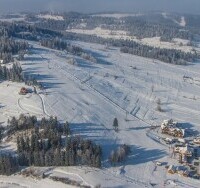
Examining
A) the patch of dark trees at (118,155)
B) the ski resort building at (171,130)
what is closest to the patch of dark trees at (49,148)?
the patch of dark trees at (118,155)

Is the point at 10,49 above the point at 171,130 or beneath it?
above

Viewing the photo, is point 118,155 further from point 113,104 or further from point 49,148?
point 113,104

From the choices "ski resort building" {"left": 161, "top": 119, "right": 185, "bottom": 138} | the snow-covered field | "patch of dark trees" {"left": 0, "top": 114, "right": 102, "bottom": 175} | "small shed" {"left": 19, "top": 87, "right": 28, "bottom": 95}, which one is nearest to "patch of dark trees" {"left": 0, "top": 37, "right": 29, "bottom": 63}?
the snow-covered field

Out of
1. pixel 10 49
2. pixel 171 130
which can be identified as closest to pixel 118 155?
pixel 171 130

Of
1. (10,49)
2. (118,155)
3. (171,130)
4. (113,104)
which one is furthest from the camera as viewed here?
(10,49)

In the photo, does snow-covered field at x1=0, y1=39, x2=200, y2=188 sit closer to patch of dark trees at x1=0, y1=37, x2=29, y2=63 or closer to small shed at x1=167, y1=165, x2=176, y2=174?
small shed at x1=167, y1=165, x2=176, y2=174

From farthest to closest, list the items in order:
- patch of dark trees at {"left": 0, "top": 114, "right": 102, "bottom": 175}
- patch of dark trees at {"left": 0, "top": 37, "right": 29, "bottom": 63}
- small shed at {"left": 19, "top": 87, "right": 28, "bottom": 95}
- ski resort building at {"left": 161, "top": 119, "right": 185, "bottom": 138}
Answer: patch of dark trees at {"left": 0, "top": 37, "right": 29, "bottom": 63} < small shed at {"left": 19, "top": 87, "right": 28, "bottom": 95} < ski resort building at {"left": 161, "top": 119, "right": 185, "bottom": 138} < patch of dark trees at {"left": 0, "top": 114, "right": 102, "bottom": 175}
